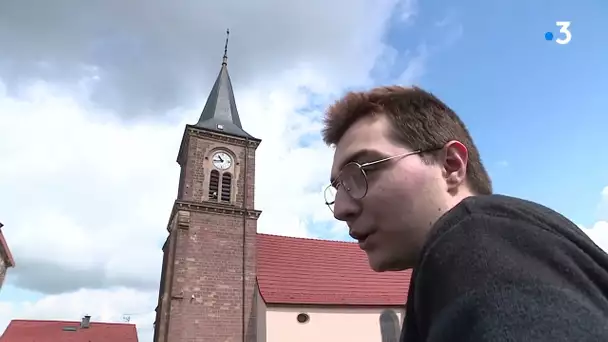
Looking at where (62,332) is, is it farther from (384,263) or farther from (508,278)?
(508,278)

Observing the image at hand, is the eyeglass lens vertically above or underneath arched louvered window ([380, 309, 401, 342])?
underneath

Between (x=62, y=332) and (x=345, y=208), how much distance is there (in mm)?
34799

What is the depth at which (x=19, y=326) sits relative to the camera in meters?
28.8

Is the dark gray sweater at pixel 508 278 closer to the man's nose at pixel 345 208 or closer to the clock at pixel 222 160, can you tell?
the man's nose at pixel 345 208

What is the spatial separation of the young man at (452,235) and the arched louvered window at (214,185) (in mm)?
18971

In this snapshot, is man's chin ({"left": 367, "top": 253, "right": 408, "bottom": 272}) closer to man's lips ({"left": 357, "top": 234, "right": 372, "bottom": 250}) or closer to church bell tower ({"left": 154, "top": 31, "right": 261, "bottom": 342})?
man's lips ({"left": 357, "top": 234, "right": 372, "bottom": 250})

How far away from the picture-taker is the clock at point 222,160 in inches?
Result: 810

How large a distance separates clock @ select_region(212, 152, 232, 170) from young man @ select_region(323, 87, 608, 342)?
19631 millimetres

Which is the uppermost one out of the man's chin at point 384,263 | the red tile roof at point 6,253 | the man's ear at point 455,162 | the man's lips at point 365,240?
the red tile roof at point 6,253

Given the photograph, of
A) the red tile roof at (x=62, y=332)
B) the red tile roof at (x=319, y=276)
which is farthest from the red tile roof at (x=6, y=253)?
the red tile roof at (x=319, y=276)

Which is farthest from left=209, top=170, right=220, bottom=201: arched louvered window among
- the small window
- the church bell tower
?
the small window

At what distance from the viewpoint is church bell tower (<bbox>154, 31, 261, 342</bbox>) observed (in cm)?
1645

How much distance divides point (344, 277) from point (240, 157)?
8.34m

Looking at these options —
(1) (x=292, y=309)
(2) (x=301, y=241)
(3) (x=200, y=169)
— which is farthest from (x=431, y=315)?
(2) (x=301, y=241)
